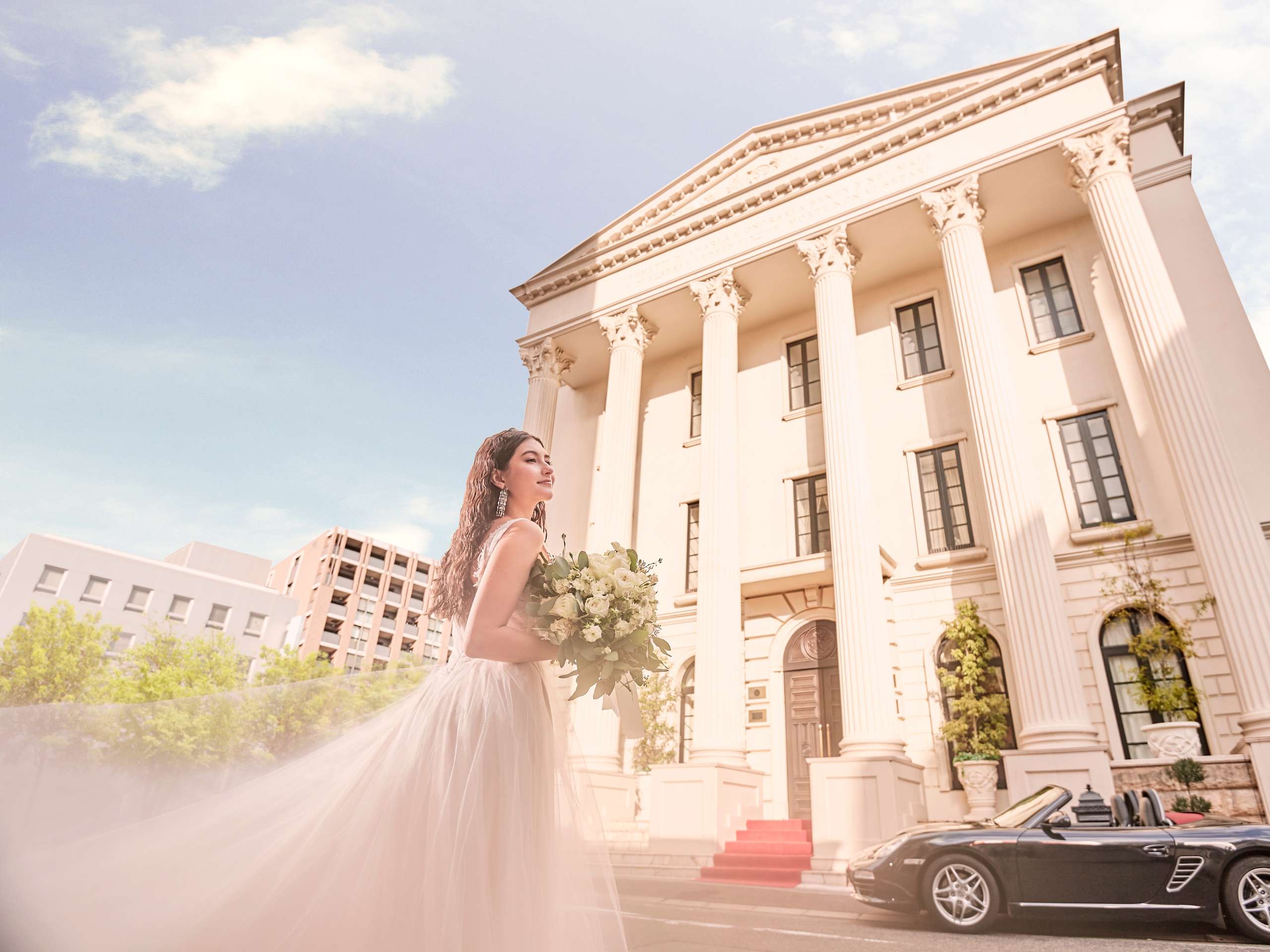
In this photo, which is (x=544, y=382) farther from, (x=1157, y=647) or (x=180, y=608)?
(x=180, y=608)

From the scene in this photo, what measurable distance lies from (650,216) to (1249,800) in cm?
1837

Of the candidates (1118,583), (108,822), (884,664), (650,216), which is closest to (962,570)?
(1118,583)

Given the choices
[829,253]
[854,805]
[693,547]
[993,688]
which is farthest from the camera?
[693,547]

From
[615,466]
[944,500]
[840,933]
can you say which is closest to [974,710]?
[944,500]

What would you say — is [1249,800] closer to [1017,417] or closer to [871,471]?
[1017,417]

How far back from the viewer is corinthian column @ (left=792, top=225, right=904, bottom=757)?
11.9 meters

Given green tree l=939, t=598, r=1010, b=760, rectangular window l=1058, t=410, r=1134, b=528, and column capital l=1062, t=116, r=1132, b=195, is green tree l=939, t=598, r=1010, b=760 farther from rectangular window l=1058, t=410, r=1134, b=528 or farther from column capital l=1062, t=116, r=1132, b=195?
column capital l=1062, t=116, r=1132, b=195

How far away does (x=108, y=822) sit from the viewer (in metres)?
2.68

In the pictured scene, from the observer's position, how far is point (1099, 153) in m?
14.1

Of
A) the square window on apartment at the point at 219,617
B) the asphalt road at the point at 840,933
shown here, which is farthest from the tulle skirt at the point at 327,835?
the square window on apartment at the point at 219,617

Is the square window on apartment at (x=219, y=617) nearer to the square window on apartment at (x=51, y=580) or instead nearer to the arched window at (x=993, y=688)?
the square window on apartment at (x=51, y=580)

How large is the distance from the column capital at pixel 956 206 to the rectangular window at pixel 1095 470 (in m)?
4.69

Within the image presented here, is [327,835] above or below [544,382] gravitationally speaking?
below

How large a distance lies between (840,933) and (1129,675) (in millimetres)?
9260
